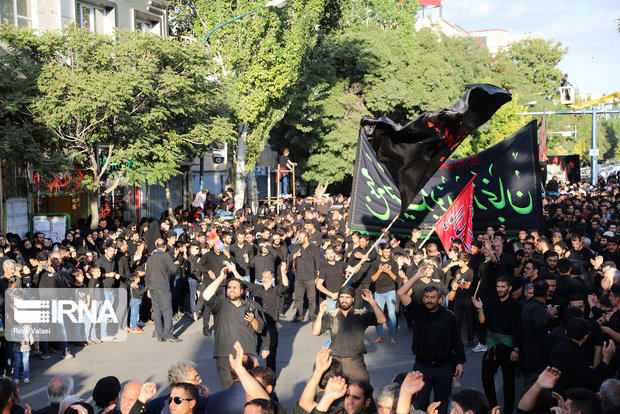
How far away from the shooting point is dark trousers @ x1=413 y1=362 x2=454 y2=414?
289 inches

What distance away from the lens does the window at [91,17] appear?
24.4 metres

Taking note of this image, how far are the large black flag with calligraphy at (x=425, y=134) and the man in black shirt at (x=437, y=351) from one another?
5.69 ft

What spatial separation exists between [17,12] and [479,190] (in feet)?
46.8

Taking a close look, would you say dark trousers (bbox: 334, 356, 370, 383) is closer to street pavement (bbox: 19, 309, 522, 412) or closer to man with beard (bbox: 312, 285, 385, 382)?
man with beard (bbox: 312, 285, 385, 382)

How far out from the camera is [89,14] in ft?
82.0

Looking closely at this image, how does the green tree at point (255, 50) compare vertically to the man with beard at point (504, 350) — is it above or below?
above

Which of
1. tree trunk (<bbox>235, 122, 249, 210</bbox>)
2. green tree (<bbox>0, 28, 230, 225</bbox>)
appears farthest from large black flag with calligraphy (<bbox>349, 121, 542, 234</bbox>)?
tree trunk (<bbox>235, 122, 249, 210</bbox>)

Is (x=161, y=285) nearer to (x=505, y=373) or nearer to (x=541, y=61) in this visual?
(x=505, y=373)

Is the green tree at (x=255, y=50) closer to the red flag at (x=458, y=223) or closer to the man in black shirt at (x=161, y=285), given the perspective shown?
the man in black shirt at (x=161, y=285)

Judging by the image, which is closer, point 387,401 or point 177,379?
point 387,401

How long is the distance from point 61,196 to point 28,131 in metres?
5.32

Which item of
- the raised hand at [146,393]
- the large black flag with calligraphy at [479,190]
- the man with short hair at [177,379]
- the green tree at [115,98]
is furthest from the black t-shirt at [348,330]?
the green tree at [115,98]

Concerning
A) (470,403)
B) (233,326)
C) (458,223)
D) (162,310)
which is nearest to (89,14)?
(162,310)

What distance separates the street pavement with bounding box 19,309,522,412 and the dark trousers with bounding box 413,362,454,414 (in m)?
2.07
